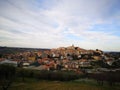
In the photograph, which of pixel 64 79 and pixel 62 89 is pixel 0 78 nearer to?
pixel 62 89

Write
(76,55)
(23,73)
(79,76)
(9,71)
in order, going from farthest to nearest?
(76,55)
(79,76)
(23,73)
(9,71)

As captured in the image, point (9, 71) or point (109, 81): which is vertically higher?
point (9, 71)

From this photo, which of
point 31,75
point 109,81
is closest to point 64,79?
point 31,75

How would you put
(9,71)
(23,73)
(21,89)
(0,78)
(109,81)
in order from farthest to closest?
(23,73) → (109,81) → (9,71) → (0,78) → (21,89)

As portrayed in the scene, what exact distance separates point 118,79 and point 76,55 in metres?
79.0

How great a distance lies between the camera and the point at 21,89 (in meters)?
29.8

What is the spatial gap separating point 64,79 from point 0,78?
20.7 meters

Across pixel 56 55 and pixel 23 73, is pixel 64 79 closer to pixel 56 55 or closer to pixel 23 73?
pixel 23 73

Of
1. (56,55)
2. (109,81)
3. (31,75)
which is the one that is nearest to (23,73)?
(31,75)

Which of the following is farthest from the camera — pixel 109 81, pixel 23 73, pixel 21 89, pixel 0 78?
pixel 23 73

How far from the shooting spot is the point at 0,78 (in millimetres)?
36000

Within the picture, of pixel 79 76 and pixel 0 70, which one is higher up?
pixel 0 70

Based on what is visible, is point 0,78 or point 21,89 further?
point 0,78

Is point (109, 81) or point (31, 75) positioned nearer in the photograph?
point (109, 81)
